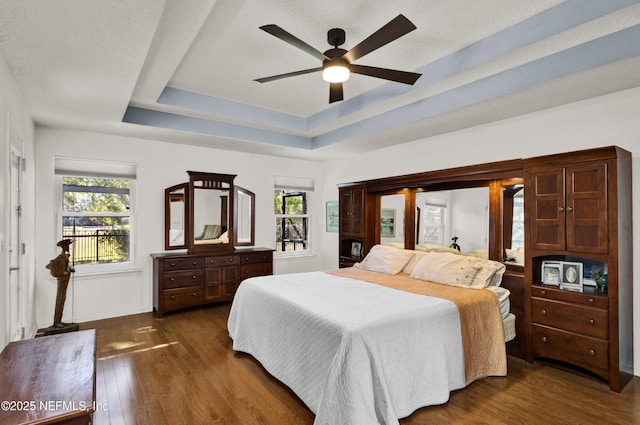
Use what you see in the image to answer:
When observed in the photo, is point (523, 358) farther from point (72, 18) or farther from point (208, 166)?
point (208, 166)

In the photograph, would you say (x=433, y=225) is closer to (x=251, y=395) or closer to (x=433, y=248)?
(x=433, y=248)

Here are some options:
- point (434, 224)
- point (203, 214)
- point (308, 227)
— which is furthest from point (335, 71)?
point (308, 227)

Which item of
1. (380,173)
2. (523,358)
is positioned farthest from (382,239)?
(523,358)

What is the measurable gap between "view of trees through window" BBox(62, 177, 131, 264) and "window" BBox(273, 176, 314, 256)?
2.43 metres

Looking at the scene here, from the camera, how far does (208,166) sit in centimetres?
540

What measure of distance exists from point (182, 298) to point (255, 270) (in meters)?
1.17

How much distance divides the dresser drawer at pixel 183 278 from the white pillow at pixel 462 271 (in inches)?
119

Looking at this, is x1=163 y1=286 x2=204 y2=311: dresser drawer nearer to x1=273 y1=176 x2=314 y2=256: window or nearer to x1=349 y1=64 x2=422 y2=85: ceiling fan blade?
x1=273 y1=176 x2=314 y2=256: window

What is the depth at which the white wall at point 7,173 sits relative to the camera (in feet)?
7.77

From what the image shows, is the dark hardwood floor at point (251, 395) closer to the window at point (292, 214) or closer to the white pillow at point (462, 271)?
the white pillow at point (462, 271)

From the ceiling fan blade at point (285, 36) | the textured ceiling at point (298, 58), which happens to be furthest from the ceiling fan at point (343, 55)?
the textured ceiling at point (298, 58)

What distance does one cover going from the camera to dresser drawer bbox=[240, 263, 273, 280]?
5.30 m

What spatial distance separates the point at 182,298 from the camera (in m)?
4.71

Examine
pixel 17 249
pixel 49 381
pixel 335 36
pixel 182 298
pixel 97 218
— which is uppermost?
pixel 335 36
